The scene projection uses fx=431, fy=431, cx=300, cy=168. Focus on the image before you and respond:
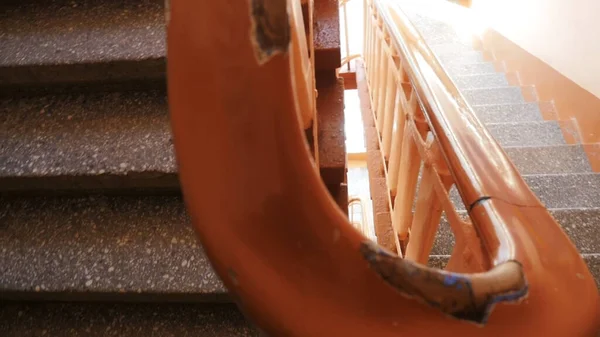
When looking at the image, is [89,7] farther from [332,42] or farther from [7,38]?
[332,42]

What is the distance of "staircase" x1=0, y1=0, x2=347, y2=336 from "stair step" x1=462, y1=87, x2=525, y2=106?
2257 millimetres

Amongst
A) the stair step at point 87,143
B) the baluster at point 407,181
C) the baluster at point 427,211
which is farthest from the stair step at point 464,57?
the stair step at point 87,143

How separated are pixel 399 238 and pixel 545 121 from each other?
5.92ft

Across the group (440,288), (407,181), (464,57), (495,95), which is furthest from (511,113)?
(440,288)

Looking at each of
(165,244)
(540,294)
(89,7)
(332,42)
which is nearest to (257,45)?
(540,294)

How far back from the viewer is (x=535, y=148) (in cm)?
255

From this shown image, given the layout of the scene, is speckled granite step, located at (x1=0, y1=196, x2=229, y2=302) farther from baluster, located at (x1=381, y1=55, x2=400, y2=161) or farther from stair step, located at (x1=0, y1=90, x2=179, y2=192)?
baluster, located at (x1=381, y1=55, x2=400, y2=161)

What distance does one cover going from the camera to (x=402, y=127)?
5.80ft

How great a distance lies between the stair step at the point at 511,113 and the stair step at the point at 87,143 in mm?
2423

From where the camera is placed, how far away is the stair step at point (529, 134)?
107 inches

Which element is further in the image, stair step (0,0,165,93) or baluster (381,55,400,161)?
baluster (381,55,400,161)

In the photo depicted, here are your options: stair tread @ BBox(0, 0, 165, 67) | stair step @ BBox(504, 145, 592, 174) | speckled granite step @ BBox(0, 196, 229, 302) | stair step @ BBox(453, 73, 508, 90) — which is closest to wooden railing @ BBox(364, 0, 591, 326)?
speckled granite step @ BBox(0, 196, 229, 302)

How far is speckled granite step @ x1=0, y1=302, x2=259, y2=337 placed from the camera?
46.9 inches

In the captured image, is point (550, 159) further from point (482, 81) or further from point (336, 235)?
point (336, 235)
